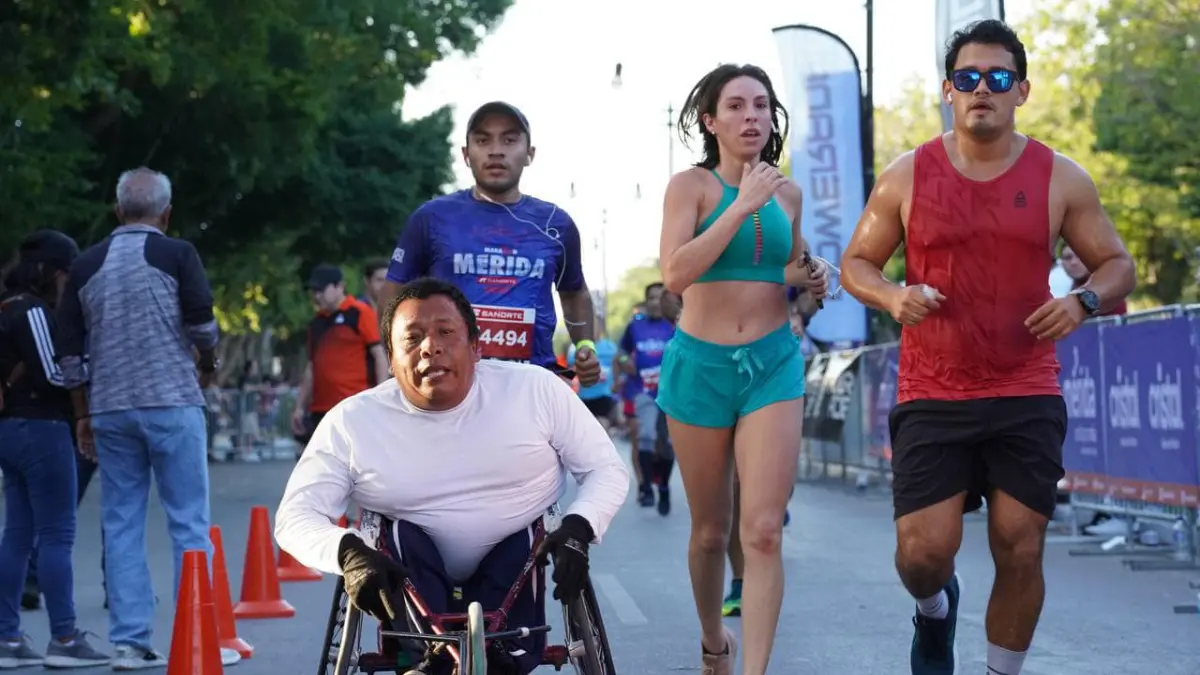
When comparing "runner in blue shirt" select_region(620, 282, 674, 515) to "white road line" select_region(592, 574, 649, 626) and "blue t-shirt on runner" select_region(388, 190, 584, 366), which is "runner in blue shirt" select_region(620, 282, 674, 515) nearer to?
"white road line" select_region(592, 574, 649, 626)

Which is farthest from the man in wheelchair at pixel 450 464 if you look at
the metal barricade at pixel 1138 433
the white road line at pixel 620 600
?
the metal barricade at pixel 1138 433

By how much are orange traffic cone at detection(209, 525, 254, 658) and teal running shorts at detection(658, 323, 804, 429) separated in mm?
2893

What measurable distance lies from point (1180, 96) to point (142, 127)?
2634cm

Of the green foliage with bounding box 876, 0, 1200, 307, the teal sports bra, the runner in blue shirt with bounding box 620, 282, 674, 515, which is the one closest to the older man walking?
the teal sports bra

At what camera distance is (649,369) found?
741 inches

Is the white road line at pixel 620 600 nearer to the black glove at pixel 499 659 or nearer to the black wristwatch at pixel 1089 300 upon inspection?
the black wristwatch at pixel 1089 300

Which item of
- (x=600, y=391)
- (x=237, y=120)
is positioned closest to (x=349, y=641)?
(x=600, y=391)

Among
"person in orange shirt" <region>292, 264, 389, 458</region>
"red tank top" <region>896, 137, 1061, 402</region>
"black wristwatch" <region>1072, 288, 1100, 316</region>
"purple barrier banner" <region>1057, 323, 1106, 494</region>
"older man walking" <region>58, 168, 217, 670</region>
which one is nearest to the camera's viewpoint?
"black wristwatch" <region>1072, 288, 1100, 316</region>

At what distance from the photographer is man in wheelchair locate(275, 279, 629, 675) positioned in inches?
219

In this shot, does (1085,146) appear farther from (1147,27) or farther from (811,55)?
(811,55)

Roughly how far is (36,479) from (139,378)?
777 millimetres

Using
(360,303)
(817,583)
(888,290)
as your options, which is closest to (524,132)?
(888,290)

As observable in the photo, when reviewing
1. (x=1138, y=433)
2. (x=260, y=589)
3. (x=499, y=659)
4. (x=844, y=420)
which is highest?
(x=1138, y=433)

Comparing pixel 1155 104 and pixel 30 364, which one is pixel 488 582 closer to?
pixel 30 364
